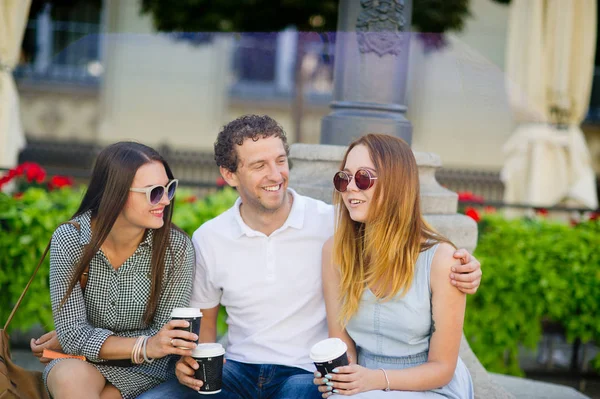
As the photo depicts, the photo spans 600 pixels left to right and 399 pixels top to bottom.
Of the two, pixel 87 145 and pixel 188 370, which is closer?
pixel 188 370

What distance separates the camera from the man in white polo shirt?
9.89 ft

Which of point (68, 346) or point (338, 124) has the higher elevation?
point (338, 124)

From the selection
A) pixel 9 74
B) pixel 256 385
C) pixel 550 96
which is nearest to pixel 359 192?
pixel 256 385

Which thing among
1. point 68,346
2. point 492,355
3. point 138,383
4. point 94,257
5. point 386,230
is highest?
point 386,230

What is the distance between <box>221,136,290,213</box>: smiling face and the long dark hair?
34cm

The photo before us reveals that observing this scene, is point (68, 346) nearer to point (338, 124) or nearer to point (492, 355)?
point (338, 124)

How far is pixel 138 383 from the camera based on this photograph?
2881 millimetres

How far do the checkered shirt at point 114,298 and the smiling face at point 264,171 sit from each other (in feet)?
1.21

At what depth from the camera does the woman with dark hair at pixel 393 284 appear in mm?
2689

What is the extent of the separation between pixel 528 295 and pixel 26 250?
3535 millimetres

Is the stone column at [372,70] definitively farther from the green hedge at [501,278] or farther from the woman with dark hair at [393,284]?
the green hedge at [501,278]

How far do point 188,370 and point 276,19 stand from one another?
9.68 m

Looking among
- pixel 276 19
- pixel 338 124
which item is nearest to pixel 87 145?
pixel 276 19

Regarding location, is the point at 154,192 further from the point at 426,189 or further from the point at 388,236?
the point at 426,189
